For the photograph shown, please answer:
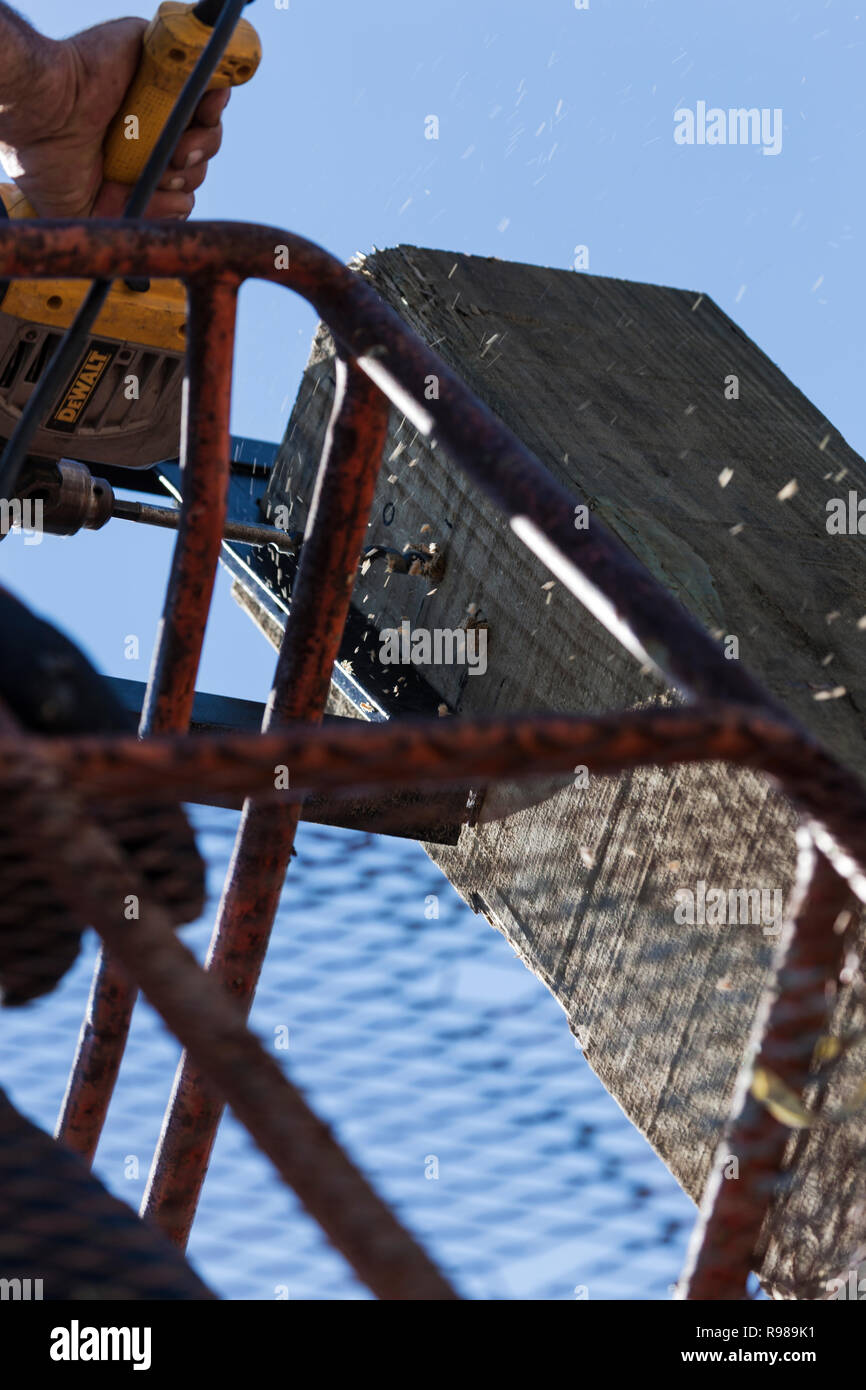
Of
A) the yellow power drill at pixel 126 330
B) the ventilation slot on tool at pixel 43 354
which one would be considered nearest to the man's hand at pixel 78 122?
the yellow power drill at pixel 126 330

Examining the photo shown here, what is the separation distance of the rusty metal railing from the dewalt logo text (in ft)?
6.26

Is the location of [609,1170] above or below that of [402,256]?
below

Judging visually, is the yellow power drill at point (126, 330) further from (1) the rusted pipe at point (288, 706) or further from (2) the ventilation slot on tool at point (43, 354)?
(1) the rusted pipe at point (288, 706)

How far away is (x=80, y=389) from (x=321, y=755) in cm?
318

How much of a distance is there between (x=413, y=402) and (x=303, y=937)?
664 mm

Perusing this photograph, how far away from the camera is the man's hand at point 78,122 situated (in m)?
3.59

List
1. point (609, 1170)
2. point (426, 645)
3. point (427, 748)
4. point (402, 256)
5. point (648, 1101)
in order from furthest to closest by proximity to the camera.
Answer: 1. point (402, 256)
2. point (426, 645)
3. point (648, 1101)
4. point (609, 1170)
5. point (427, 748)

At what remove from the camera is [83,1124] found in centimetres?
242

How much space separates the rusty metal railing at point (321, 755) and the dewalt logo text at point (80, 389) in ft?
6.26
